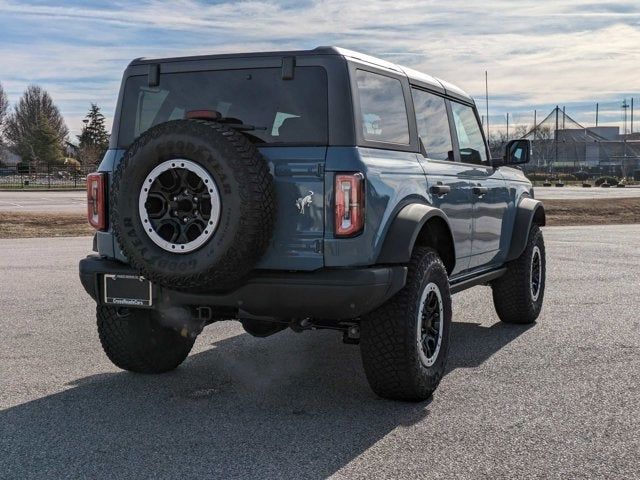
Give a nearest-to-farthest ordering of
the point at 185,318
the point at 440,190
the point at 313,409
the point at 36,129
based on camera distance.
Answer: the point at 313,409, the point at 185,318, the point at 440,190, the point at 36,129

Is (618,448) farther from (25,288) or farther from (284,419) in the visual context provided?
(25,288)

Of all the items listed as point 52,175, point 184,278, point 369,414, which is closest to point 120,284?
point 184,278

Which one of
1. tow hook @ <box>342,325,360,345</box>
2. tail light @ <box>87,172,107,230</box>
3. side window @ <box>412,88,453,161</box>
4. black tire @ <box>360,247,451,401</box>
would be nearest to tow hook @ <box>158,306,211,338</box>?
tail light @ <box>87,172,107,230</box>

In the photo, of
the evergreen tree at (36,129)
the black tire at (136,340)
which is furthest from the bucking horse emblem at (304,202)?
the evergreen tree at (36,129)

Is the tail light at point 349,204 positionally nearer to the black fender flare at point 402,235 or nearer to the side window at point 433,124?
the black fender flare at point 402,235

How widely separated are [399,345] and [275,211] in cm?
105

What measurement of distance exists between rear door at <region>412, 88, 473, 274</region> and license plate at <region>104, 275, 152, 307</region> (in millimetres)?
1869

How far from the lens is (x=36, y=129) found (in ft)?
294

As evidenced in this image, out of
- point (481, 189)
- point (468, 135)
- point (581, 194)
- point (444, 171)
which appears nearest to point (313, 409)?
point (444, 171)

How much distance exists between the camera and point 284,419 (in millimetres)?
4379

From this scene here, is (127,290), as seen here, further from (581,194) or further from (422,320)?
(581,194)

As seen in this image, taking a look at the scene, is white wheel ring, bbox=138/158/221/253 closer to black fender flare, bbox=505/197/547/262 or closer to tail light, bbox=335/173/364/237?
tail light, bbox=335/173/364/237

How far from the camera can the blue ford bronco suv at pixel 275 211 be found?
4.17 m

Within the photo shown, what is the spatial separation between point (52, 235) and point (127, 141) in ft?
45.7
